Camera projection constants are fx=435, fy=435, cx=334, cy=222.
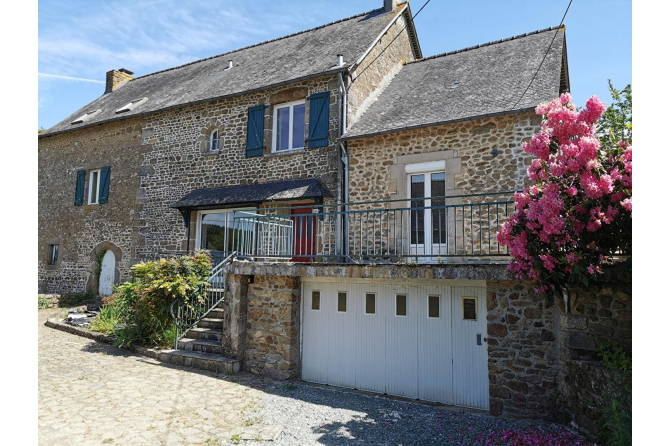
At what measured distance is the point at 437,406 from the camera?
5.80 m

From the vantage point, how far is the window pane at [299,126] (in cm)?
1048

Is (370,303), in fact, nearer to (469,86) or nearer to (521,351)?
(521,351)

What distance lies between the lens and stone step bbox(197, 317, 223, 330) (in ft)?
27.1

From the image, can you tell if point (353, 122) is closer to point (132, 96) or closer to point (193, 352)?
point (193, 352)

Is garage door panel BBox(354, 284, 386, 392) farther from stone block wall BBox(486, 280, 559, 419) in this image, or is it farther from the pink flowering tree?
the pink flowering tree

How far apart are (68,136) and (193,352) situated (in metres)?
10.8

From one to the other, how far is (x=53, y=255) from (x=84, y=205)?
225 cm

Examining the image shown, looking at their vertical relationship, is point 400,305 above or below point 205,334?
above

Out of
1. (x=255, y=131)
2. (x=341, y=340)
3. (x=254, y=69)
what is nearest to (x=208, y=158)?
(x=255, y=131)

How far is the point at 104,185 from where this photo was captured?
13.4m

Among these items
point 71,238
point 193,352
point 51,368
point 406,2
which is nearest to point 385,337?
point 193,352

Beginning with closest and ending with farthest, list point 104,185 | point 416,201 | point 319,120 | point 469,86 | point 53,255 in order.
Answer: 1. point 416,201
2. point 469,86
3. point 319,120
4. point 104,185
5. point 53,255

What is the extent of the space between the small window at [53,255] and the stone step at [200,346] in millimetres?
9142

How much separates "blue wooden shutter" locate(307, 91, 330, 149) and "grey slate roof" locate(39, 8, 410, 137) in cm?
57
